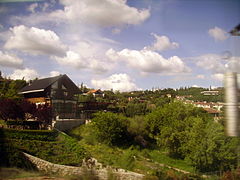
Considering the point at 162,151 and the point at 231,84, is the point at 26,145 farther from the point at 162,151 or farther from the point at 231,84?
the point at 162,151

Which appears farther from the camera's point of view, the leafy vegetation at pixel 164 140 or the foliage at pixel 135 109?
the foliage at pixel 135 109

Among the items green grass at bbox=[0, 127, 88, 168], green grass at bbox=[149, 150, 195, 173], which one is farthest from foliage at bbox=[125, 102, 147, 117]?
green grass at bbox=[0, 127, 88, 168]

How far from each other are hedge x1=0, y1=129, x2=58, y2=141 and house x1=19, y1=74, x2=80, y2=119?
0.44m

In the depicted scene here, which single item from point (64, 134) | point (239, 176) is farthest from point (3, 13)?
point (239, 176)

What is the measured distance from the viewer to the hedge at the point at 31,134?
2.80 meters

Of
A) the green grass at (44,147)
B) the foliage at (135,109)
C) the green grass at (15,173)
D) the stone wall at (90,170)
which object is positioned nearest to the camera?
the green grass at (15,173)

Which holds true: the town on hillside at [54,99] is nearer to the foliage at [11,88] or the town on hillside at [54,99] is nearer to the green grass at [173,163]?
the foliage at [11,88]

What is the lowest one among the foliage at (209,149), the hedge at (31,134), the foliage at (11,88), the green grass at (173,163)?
the green grass at (173,163)

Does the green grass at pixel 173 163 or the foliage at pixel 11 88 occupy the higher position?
the foliage at pixel 11 88

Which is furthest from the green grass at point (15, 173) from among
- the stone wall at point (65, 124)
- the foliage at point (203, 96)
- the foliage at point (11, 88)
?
the foliage at point (203, 96)

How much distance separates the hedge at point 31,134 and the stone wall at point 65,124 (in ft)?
0.58

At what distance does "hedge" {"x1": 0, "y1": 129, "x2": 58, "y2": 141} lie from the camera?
2.80 m

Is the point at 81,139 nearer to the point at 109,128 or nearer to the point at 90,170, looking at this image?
the point at 109,128

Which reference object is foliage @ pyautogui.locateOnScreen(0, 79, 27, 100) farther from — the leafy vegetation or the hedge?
the leafy vegetation
